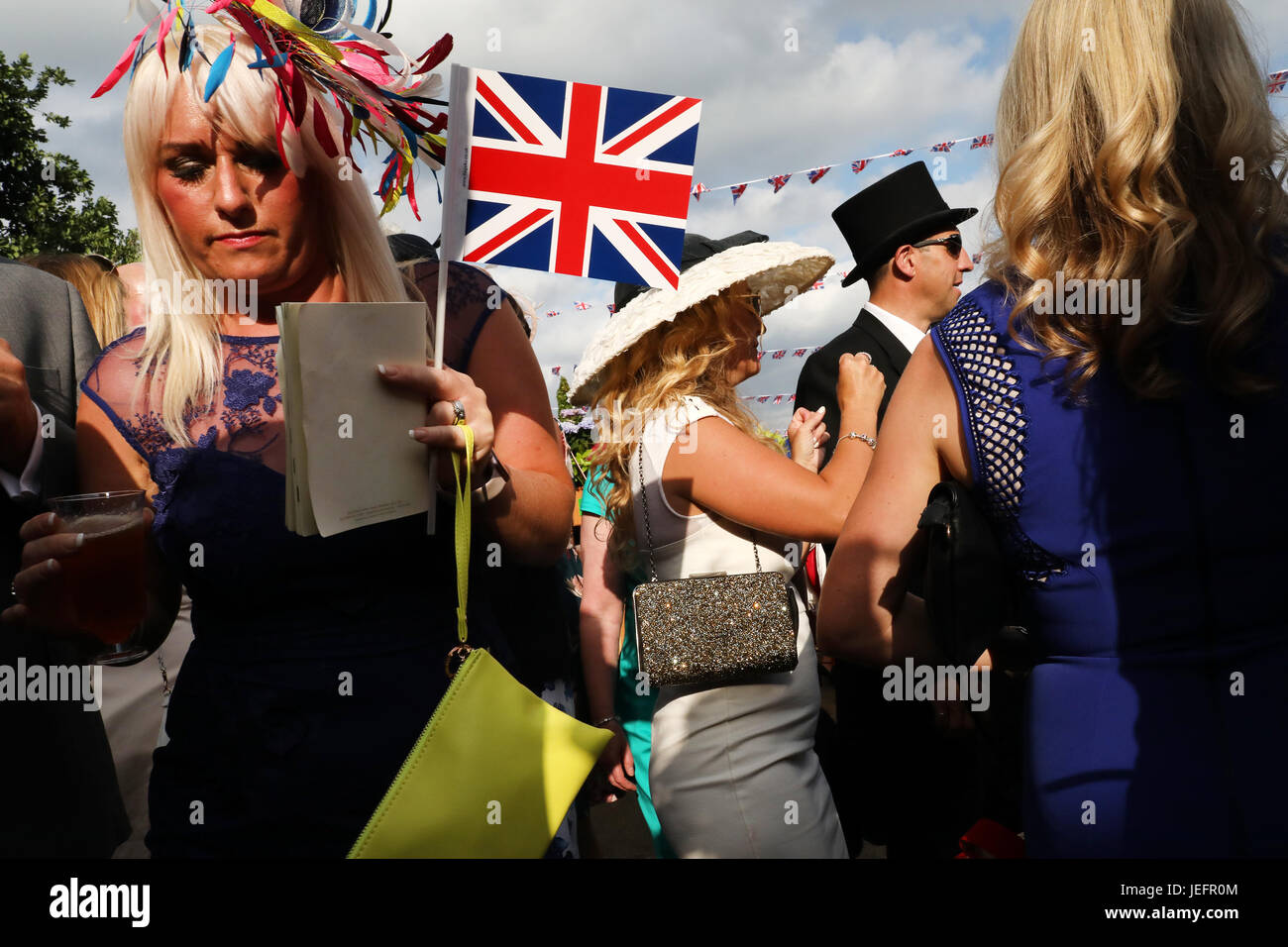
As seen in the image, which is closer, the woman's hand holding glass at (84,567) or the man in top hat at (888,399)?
the woman's hand holding glass at (84,567)

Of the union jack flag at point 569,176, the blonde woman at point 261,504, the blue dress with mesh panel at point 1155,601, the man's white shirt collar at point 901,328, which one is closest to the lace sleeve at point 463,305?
the blonde woman at point 261,504

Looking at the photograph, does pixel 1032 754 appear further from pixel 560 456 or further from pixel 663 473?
pixel 663 473

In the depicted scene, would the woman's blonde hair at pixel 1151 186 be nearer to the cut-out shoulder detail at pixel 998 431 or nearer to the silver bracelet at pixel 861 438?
the cut-out shoulder detail at pixel 998 431

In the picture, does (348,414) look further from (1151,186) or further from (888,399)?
(888,399)

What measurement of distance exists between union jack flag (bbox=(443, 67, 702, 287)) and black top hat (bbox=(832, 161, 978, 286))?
6.95 ft

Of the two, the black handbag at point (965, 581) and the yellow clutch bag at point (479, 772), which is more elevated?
the black handbag at point (965, 581)

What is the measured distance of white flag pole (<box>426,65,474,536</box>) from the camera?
1.58m

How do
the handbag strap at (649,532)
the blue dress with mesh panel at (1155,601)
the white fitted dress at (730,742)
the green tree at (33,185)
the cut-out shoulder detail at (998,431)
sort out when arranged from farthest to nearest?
the green tree at (33,185)
the handbag strap at (649,532)
the white fitted dress at (730,742)
the cut-out shoulder detail at (998,431)
the blue dress with mesh panel at (1155,601)

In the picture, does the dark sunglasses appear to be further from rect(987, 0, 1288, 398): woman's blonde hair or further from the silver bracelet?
rect(987, 0, 1288, 398): woman's blonde hair

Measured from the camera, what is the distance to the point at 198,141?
168 cm

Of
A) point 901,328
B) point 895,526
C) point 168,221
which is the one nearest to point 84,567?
point 168,221

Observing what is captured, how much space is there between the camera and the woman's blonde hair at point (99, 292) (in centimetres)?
347

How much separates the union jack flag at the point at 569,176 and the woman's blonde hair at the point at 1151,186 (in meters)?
0.61

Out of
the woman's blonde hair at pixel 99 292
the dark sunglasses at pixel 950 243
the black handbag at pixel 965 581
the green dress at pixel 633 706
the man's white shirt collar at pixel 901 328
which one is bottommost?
the green dress at pixel 633 706
